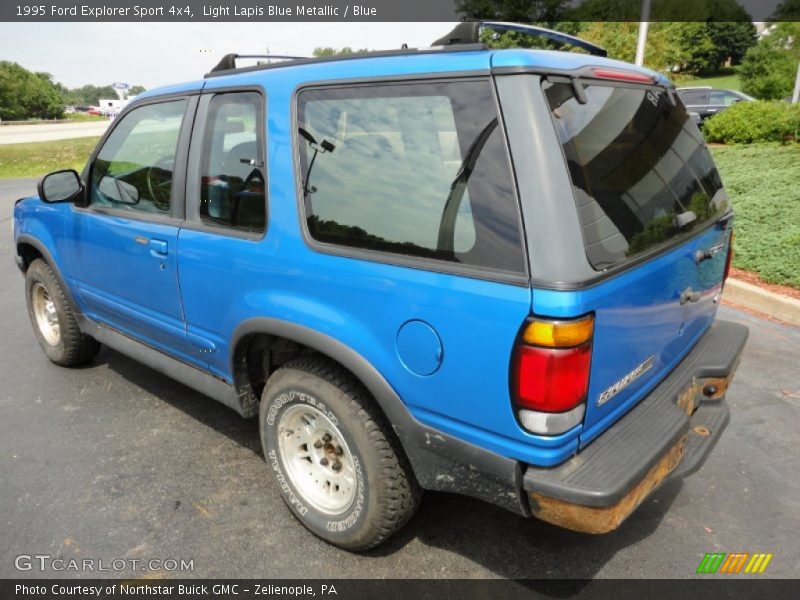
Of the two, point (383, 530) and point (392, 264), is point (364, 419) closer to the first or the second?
point (383, 530)

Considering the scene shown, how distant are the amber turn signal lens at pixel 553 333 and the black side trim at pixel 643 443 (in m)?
0.44

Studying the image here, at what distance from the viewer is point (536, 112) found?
178 cm

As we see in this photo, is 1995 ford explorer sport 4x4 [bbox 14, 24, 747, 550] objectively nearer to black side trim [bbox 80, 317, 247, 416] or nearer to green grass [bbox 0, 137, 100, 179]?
black side trim [bbox 80, 317, 247, 416]

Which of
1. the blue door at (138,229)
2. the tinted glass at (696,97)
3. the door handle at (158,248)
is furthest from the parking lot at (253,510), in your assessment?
the tinted glass at (696,97)

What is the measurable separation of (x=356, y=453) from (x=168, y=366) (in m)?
1.46

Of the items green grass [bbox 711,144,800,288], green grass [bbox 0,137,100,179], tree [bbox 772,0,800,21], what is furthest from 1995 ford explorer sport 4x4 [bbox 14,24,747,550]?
tree [bbox 772,0,800,21]

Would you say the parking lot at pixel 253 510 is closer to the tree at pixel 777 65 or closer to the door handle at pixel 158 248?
the door handle at pixel 158 248

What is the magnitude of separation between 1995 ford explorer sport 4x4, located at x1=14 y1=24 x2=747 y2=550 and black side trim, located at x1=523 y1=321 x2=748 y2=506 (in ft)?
0.03

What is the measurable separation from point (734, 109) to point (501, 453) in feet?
47.1

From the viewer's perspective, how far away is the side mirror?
11.3 feet

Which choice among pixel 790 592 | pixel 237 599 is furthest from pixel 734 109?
pixel 237 599

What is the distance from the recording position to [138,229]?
9.98ft

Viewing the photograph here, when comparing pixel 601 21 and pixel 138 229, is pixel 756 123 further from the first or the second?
pixel 138 229

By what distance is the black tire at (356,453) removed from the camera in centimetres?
221
